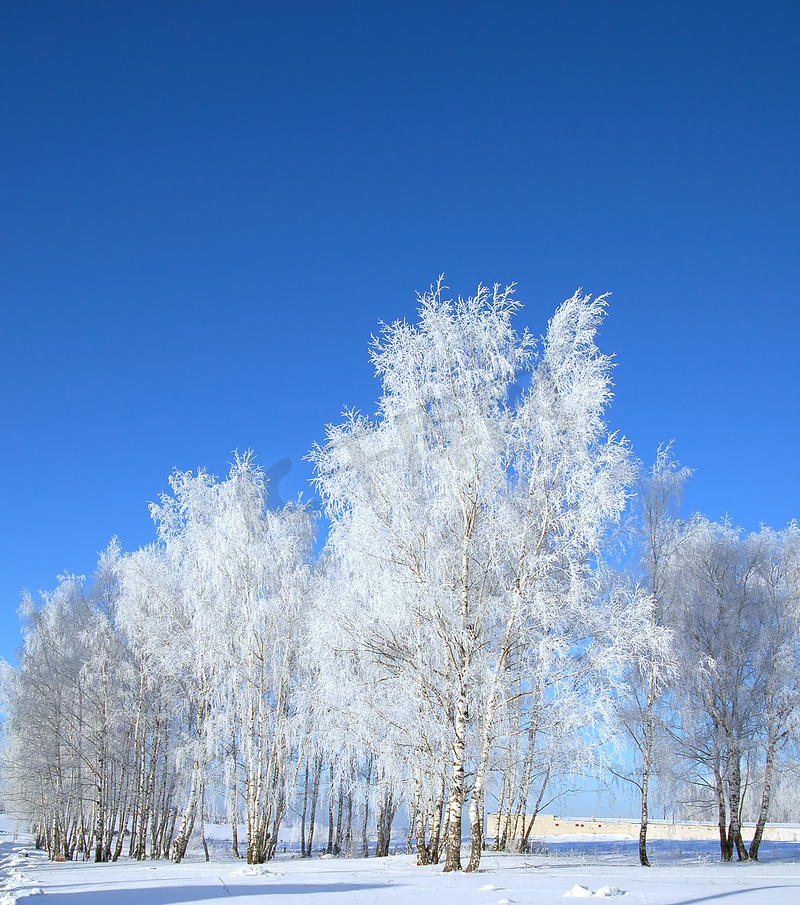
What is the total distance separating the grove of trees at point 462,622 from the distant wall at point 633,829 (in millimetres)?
16157

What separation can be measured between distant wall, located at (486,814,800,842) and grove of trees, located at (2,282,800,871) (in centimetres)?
1616

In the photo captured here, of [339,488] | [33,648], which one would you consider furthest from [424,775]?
[33,648]

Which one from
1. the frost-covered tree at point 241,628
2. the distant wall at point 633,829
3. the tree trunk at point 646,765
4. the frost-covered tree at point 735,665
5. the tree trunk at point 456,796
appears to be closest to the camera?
the tree trunk at point 456,796

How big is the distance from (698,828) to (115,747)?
88.2 ft

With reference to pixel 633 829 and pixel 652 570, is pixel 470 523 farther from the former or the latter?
pixel 633 829

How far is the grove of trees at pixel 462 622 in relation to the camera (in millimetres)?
11203

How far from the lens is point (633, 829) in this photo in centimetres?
3466

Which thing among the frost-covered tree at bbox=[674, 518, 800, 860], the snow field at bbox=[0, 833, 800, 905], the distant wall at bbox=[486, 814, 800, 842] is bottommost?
the distant wall at bbox=[486, 814, 800, 842]

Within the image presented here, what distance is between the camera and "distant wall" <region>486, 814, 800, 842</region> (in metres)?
30.9

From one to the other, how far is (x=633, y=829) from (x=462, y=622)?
2994 centimetres

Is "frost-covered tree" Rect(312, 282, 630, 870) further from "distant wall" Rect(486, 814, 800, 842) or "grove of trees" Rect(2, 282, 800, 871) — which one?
"distant wall" Rect(486, 814, 800, 842)

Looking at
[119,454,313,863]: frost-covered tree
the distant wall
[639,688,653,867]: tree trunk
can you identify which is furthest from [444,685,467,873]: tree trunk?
the distant wall

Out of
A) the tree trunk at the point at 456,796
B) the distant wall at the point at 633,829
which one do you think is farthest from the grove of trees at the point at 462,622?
the distant wall at the point at 633,829

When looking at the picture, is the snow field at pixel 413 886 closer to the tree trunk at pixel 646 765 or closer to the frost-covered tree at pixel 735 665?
the tree trunk at pixel 646 765
